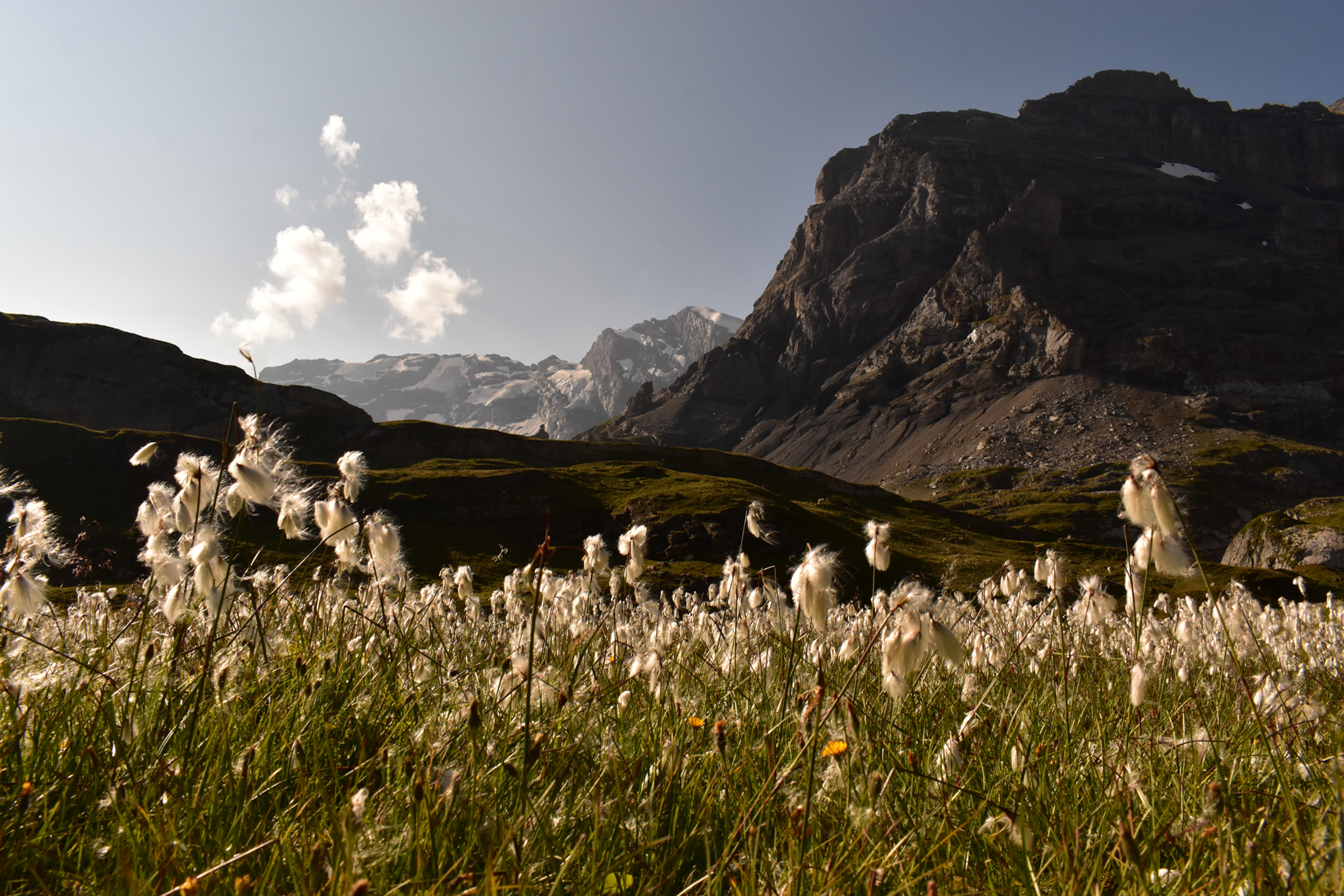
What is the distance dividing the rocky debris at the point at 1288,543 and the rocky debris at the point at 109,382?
104 m

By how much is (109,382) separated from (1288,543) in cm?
14924

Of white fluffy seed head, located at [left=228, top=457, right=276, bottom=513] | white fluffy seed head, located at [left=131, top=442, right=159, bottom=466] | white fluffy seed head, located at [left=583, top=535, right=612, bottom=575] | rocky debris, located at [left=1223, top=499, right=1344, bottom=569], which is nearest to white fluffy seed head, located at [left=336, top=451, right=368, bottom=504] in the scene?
white fluffy seed head, located at [left=228, top=457, right=276, bottom=513]

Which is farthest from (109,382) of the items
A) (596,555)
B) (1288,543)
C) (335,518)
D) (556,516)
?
(1288,543)

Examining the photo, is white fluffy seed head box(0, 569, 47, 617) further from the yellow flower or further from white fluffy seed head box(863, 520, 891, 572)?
white fluffy seed head box(863, 520, 891, 572)

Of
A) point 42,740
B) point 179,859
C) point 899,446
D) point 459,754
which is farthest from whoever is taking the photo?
point 899,446

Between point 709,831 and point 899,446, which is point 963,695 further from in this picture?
point 899,446

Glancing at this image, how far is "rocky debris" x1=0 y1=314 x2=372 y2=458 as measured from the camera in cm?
10288

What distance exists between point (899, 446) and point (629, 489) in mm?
128047

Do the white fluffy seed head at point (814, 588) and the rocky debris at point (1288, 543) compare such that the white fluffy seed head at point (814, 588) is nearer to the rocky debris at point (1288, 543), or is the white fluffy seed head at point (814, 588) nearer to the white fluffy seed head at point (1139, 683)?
the white fluffy seed head at point (1139, 683)

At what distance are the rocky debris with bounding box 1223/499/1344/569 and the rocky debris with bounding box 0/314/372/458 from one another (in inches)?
4082

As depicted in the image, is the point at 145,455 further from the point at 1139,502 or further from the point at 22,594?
the point at 1139,502

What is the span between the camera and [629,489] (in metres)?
62.8

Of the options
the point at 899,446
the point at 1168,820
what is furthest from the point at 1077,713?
the point at 899,446

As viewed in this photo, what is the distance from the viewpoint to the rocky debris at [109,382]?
103 m
